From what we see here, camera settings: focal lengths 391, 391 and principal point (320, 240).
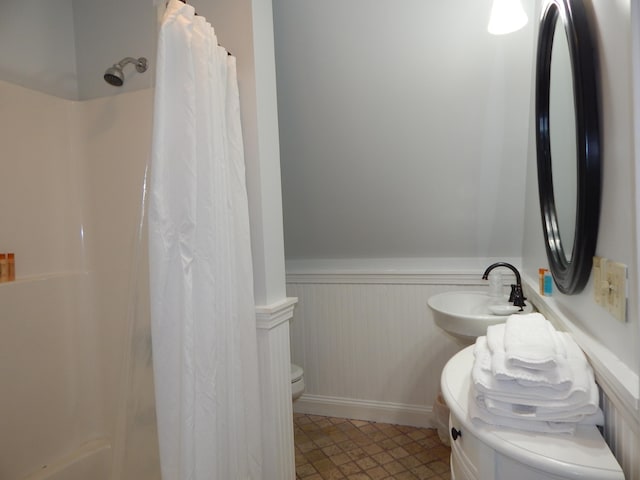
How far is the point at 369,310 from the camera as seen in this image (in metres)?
2.60

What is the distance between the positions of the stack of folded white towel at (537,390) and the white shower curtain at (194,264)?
0.76 m

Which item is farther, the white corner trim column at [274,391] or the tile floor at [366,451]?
the tile floor at [366,451]

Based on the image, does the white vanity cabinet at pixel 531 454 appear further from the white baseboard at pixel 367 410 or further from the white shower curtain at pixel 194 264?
the white baseboard at pixel 367 410

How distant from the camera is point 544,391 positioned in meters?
0.82

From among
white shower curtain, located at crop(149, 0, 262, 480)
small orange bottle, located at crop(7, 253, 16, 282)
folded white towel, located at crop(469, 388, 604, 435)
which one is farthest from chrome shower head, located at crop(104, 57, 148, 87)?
folded white towel, located at crop(469, 388, 604, 435)

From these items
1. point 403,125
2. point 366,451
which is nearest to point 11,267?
point 403,125

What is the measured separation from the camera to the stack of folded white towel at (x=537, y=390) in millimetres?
806

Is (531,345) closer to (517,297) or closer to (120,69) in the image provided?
(517,297)

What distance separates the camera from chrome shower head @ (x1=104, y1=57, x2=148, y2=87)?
65.1 inches

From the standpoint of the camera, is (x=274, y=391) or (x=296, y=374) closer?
(x=274, y=391)

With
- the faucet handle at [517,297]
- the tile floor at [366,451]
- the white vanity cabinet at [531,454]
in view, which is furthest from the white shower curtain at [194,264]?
the faucet handle at [517,297]

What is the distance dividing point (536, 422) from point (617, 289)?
32 cm

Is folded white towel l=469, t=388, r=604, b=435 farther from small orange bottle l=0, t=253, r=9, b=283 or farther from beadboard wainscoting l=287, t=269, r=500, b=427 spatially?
small orange bottle l=0, t=253, r=9, b=283

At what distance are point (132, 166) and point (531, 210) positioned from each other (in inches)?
76.4
